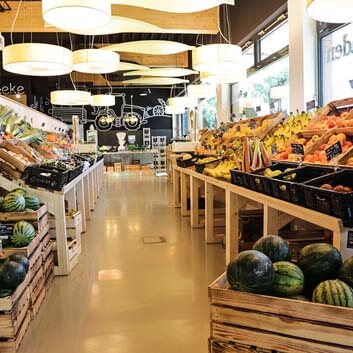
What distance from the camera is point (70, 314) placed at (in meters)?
3.00

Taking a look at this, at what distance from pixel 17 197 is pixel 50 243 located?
602mm

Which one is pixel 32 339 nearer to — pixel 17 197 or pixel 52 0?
pixel 17 197

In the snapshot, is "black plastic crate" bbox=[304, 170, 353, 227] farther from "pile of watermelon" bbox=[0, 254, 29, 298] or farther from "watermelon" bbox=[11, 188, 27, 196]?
"watermelon" bbox=[11, 188, 27, 196]

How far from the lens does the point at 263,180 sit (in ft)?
9.91

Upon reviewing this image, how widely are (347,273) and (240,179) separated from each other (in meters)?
2.07

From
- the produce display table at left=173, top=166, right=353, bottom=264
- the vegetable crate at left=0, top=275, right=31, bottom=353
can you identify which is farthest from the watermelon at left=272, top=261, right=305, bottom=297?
the vegetable crate at left=0, top=275, right=31, bottom=353

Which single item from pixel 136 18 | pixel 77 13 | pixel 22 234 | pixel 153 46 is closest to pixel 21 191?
pixel 22 234

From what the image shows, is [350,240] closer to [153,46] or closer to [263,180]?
[263,180]

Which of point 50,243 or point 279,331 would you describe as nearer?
point 279,331

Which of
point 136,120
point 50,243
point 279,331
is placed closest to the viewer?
point 279,331

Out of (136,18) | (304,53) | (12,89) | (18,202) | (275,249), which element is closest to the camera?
(275,249)

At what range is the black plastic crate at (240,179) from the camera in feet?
11.1

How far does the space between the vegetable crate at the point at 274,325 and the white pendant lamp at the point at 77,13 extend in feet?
8.88

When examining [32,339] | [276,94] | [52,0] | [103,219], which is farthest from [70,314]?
[276,94]
